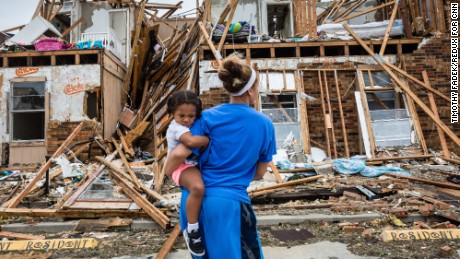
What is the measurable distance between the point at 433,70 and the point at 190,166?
9.41m

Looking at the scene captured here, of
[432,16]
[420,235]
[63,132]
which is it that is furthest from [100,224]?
[432,16]

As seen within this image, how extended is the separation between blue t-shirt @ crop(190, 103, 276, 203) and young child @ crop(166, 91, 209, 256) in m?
0.05

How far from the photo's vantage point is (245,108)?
1.76 metres

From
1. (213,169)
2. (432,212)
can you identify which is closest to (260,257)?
(213,169)

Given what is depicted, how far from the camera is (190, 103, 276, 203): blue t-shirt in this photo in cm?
169

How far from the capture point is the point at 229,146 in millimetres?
1691

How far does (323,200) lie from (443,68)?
20.3 ft

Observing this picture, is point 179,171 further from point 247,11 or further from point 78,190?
point 247,11

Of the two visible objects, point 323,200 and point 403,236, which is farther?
point 323,200

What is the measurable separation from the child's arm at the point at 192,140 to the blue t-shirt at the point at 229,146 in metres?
0.03

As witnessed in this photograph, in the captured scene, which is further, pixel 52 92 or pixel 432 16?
pixel 52 92

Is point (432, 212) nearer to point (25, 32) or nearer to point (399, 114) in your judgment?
point (399, 114)

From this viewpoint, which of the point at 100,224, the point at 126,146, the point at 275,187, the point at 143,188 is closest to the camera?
the point at 100,224

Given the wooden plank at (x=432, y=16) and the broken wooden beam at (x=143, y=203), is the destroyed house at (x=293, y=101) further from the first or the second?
the broken wooden beam at (x=143, y=203)
